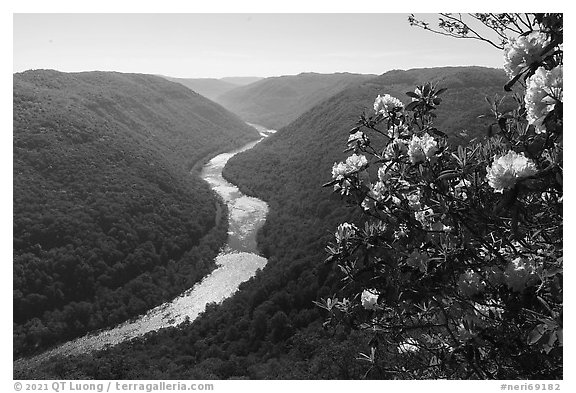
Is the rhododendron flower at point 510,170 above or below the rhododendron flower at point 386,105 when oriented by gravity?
below

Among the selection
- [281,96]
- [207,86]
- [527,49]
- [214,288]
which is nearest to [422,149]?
[527,49]

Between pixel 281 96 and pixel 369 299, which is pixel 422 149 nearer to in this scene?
pixel 369 299

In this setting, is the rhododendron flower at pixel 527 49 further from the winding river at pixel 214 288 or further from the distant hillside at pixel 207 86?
the distant hillside at pixel 207 86

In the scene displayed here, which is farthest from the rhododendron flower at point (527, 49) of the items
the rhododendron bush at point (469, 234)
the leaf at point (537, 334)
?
the leaf at point (537, 334)

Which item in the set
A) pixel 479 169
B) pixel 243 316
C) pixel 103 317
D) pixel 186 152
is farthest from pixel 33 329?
pixel 186 152

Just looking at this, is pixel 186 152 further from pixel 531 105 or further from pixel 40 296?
pixel 531 105

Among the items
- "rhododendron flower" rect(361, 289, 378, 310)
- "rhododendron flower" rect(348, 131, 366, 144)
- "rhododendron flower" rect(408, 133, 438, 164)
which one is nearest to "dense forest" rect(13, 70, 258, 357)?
"rhododendron flower" rect(361, 289, 378, 310)
